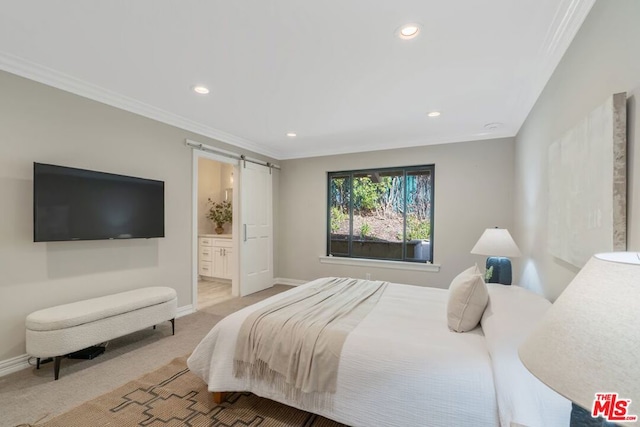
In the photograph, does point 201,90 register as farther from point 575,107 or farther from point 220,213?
point 220,213

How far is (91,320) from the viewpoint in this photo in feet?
7.84

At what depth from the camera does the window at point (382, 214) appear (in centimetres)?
454

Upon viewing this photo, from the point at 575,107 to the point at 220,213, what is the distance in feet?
19.1

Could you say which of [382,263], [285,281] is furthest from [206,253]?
[382,263]

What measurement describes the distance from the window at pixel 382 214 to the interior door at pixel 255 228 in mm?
1182

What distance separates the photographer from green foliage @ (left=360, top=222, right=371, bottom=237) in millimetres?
4988

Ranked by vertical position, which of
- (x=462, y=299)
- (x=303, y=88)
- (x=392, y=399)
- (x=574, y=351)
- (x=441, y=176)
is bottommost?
(x=392, y=399)

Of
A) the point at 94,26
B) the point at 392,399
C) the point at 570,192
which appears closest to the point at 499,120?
the point at 570,192

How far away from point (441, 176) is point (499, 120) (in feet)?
A: 3.59

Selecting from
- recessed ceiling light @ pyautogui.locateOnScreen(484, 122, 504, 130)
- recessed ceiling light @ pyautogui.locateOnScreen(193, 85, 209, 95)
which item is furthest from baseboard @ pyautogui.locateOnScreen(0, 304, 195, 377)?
recessed ceiling light @ pyautogui.locateOnScreen(484, 122, 504, 130)

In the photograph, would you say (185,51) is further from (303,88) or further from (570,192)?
(570,192)

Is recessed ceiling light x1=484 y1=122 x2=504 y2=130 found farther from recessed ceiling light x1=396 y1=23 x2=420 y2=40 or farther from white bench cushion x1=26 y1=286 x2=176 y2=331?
white bench cushion x1=26 y1=286 x2=176 y2=331

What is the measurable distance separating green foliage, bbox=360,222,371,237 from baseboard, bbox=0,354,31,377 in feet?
14.2

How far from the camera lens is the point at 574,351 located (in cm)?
56
